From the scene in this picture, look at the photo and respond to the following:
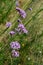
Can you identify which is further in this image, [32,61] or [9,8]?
[9,8]

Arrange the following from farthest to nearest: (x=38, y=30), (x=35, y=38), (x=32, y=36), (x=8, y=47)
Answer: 1. (x=38, y=30)
2. (x=32, y=36)
3. (x=35, y=38)
4. (x=8, y=47)

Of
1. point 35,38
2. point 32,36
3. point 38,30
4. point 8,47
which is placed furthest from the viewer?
point 38,30

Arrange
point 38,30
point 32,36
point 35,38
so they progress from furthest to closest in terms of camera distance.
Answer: point 38,30
point 32,36
point 35,38

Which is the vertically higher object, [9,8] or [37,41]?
[9,8]

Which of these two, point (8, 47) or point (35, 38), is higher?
point (35, 38)

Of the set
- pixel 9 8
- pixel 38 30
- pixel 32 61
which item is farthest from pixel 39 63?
pixel 9 8

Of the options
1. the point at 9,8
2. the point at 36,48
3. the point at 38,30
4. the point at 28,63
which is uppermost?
the point at 9,8

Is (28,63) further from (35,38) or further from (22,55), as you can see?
(35,38)

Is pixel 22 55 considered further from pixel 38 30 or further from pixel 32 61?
pixel 38 30

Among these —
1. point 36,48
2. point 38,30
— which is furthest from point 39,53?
point 38,30
